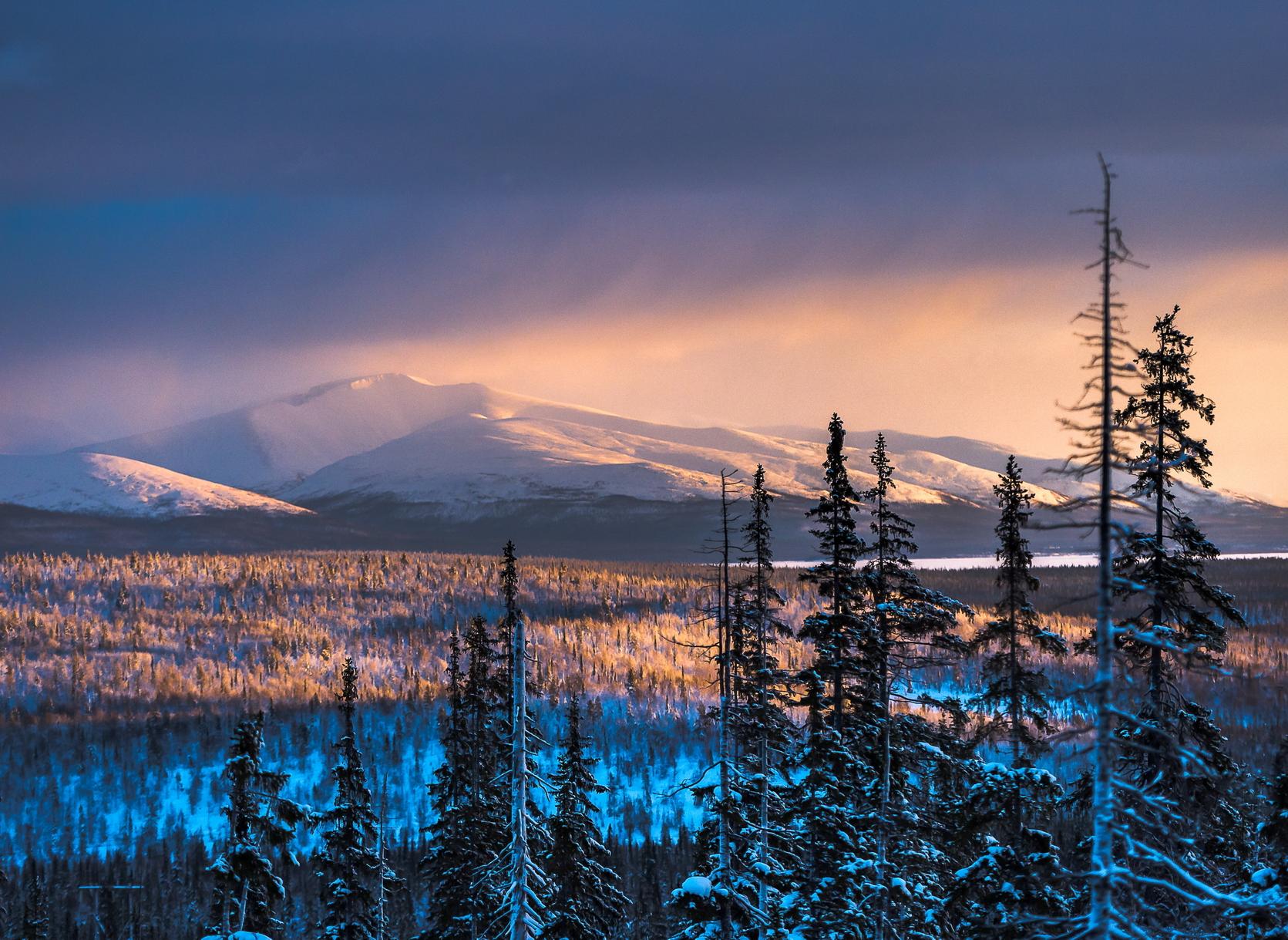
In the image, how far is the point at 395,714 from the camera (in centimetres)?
17100

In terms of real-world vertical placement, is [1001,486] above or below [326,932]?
above

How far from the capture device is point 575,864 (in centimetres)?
3806

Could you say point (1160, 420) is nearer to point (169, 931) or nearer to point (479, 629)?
point (479, 629)

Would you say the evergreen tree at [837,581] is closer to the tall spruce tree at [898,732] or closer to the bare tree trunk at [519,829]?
the tall spruce tree at [898,732]

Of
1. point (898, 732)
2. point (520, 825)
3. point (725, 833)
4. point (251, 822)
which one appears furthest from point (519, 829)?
point (898, 732)

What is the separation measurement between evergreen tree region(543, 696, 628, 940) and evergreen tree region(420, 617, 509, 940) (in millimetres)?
3090

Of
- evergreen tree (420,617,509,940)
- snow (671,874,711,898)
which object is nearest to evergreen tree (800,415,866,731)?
snow (671,874,711,898)

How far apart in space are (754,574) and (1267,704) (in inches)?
6649

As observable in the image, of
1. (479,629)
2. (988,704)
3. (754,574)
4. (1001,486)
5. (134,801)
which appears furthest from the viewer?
(134,801)

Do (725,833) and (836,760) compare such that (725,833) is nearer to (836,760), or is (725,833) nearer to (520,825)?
(836,760)

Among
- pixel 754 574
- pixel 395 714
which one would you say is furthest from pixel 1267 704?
pixel 754 574

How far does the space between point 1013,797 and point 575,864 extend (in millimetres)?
15904

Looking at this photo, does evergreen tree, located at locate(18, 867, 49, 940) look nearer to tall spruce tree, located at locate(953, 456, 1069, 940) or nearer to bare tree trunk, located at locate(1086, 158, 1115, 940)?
tall spruce tree, located at locate(953, 456, 1069, 940)

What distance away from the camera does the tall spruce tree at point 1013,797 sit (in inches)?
1083
